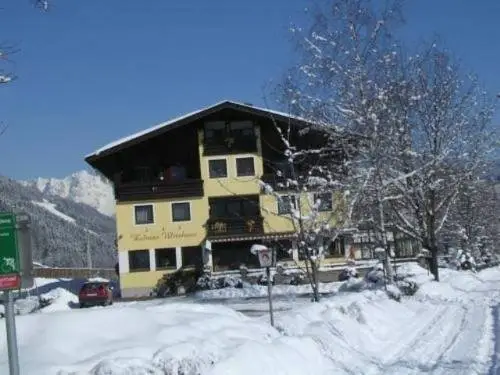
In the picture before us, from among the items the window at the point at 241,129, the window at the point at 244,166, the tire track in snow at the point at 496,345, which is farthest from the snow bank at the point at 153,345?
the window at the point at 241,129

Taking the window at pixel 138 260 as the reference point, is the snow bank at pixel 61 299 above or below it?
below

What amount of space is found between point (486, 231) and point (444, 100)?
39260 millimetres

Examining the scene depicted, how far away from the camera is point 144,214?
4878 centimetres

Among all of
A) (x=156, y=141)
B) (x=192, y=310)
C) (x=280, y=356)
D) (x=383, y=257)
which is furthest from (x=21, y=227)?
(x=156, y=141)

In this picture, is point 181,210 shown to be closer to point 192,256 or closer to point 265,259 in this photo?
point 192,256

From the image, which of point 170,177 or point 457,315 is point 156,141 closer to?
point 170,177

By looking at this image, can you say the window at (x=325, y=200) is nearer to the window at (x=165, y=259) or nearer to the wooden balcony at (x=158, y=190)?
the wooden balcony at (x=158, y=190)

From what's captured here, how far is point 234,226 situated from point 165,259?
5264mm

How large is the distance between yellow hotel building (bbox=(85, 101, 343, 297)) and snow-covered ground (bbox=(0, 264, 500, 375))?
1225 inches

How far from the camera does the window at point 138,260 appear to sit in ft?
158

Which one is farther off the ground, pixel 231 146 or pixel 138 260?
pixel 231 146

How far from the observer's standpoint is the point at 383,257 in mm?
28797

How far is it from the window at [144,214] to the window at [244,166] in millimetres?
6554

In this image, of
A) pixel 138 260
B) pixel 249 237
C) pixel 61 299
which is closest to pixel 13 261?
pixel 61 299
